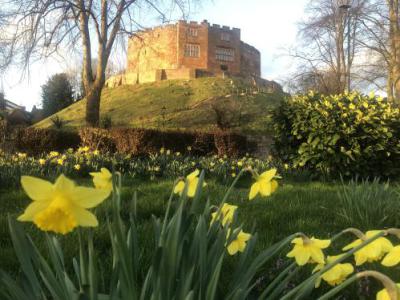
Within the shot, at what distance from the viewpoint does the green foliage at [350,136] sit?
7207mm

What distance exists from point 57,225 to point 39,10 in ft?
52.2

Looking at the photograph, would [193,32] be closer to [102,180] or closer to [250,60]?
[250,60]

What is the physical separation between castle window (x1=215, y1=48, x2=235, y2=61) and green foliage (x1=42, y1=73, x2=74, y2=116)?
14577mm

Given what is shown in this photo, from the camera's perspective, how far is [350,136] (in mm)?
7293

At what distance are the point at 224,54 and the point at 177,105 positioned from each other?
15.7 metres

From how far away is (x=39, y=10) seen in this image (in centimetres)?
1502

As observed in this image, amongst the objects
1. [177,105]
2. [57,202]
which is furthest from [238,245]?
[177,105]

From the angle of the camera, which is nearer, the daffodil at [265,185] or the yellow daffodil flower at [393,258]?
the yellow daffodil flower at [393,258]

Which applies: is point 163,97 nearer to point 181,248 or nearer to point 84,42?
point 84,42

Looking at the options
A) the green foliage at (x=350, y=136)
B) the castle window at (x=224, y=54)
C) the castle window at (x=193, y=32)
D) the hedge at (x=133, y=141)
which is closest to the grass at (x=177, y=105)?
the castle window at (x=224, y=54)

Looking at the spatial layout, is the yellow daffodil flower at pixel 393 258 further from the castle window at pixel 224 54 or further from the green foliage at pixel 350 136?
the castle window at pixel 224 54

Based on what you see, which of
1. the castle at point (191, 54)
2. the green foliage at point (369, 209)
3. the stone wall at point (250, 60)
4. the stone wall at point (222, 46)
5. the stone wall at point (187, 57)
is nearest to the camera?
the green foliage at point (369, 209)

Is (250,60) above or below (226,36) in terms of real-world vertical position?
below

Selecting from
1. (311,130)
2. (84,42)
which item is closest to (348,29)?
(84,42)
